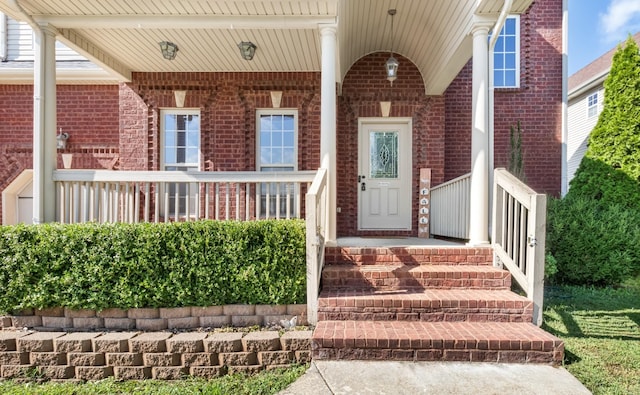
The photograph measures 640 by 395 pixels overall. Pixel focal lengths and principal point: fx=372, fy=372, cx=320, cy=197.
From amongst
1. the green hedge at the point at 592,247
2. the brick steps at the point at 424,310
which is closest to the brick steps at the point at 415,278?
the brick steps at the point at 424,310

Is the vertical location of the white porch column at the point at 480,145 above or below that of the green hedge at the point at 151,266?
above

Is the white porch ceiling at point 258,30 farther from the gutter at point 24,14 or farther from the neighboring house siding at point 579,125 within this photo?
the neighboring house siding at point 579,125

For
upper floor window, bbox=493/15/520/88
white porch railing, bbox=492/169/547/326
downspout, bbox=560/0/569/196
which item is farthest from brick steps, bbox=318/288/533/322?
upper floor window, bbox=493/15/520/88

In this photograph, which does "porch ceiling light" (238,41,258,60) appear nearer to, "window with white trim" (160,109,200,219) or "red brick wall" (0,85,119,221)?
"window with white trim" (160,109,200,219)

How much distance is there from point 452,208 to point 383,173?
5.63 ft

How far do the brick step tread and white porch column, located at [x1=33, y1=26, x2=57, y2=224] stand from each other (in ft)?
10.7

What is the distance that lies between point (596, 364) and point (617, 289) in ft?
9.56

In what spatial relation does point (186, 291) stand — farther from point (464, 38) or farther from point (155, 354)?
point (464, 38)

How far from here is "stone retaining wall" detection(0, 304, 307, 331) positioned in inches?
141

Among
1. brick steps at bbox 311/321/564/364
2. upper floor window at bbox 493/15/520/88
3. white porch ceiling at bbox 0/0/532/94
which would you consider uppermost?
upper floor window at bbox 493/15/520/88

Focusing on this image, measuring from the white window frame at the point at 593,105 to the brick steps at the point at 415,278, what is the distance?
32.3 feet

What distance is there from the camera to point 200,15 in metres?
4.33

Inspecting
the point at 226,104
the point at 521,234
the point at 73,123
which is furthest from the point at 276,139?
the point at 521,234

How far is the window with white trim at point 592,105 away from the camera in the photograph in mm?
10922
